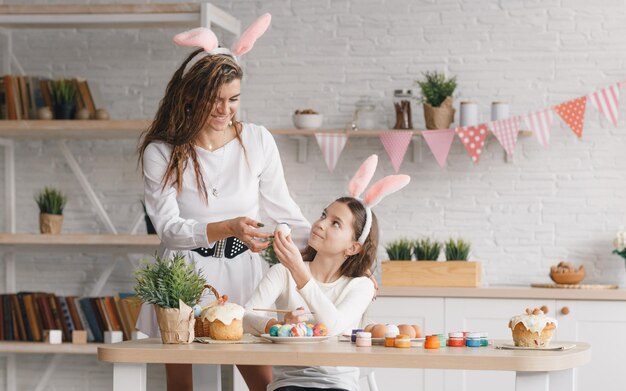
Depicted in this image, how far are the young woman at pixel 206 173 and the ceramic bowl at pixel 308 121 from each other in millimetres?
1927

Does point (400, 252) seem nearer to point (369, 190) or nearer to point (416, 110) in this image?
point (416, 110)

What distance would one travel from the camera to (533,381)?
2.02 m

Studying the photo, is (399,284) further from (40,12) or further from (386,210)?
(40,12)

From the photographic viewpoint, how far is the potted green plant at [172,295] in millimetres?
2209

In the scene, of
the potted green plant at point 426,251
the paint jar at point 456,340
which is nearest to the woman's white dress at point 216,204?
the paint jar at point 456,340

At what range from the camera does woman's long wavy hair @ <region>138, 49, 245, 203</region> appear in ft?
8.70

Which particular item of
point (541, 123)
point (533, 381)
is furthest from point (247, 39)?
point (541, 123)

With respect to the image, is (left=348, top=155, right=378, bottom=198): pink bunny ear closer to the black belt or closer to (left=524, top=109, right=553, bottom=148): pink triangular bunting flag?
the black belt

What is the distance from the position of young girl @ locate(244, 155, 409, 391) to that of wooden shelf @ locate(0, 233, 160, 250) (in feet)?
6.44

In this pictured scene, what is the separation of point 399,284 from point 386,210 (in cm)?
59

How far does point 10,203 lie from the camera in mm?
5195

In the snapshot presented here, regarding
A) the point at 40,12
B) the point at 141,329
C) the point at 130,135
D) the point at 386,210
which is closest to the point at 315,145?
the point at 386,210

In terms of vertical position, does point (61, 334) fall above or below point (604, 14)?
below

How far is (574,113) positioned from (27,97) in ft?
8.66
